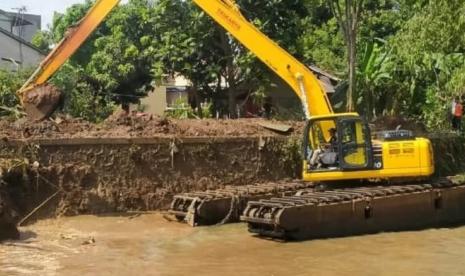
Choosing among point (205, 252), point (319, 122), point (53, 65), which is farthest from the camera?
point (53, 65)

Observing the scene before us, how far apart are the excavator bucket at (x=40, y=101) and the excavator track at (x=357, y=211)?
5775mm

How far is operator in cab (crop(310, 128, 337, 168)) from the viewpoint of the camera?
1432 centimetres

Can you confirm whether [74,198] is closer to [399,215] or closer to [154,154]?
[154,154]

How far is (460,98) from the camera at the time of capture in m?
21.1

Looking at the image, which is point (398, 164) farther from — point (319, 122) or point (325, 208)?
point (325, 208)

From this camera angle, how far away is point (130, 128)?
1655cm

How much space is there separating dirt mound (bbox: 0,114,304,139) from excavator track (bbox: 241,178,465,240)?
304cm

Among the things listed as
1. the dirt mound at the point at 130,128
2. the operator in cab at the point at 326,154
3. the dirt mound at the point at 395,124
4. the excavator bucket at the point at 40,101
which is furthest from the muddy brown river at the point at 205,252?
the dirt mound at the point at 395,124

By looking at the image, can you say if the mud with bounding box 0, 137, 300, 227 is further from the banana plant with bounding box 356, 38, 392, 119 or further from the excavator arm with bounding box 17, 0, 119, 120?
the banana plant with bounding box 356, 38, 392, 119

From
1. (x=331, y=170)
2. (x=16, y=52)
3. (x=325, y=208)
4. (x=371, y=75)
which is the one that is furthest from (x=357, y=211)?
(x=16, y=52)

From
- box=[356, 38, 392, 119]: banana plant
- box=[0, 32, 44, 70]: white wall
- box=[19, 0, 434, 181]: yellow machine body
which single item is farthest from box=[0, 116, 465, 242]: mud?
box=[0, 32, 44, 70]: white wall

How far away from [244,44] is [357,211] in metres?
4.83

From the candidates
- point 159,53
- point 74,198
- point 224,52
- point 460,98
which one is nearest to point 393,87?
point 460,98

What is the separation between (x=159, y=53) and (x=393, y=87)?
7.75m
